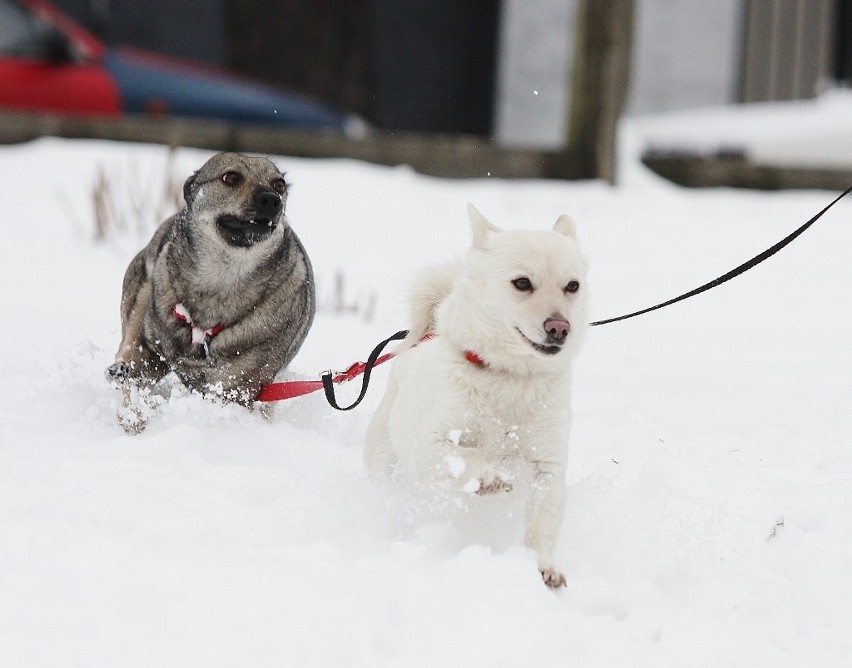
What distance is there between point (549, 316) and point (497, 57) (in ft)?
33.5

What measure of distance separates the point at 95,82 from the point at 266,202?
15.9 ft

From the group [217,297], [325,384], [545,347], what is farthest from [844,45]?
[545,347]

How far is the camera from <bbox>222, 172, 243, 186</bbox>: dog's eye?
12.5 ft

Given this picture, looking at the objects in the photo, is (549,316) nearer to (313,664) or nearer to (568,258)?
(568,258)

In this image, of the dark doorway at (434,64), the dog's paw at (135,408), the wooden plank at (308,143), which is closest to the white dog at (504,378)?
the dog's paw at (135,408)

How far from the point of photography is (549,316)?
9.06 ft

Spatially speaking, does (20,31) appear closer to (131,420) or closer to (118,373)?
(118,373)

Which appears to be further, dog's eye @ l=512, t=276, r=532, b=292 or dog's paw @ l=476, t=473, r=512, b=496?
dog's eye @ l=512, t=276, r=532, b=292

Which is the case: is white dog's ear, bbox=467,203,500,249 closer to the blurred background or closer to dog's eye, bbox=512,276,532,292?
dog's eye, bbox=512,276,532,292

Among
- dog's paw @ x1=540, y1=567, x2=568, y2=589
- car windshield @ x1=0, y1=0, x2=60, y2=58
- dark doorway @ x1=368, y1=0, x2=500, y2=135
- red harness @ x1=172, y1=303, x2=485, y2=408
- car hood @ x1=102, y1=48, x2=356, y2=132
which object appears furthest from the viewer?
dark doorway @ x1=368, y1=0, x2=500, y2=135

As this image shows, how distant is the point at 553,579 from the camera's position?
8.63 ft

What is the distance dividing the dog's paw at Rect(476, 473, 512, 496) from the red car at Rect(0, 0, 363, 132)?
588 centimetres

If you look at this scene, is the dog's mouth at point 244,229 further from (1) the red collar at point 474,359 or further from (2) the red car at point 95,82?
(2) the red car at point 95,82

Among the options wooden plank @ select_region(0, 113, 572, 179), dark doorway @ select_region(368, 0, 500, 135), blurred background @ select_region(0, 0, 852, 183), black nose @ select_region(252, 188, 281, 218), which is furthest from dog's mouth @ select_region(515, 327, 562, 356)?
dark doorway @ select_region(368, 0, 500, 135)
